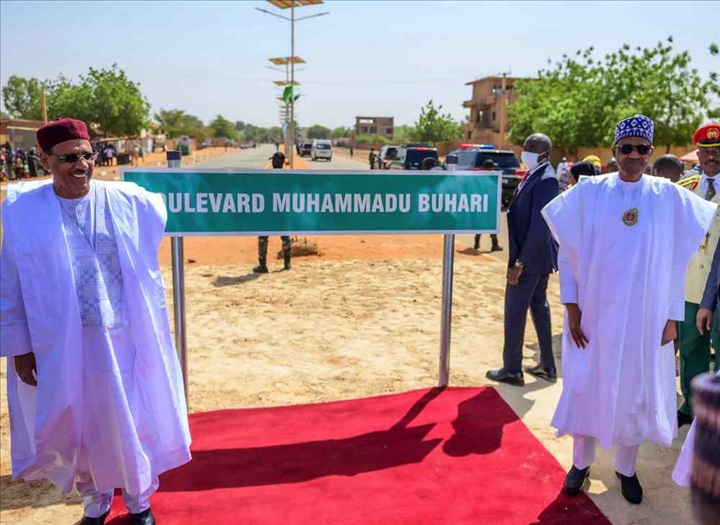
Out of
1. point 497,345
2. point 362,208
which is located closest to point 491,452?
point 362,208

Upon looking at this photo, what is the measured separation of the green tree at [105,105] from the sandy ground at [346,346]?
43.5m

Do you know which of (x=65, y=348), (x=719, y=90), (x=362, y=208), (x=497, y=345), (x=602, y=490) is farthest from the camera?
(x=719, y=90)

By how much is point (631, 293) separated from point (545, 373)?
2.09 m

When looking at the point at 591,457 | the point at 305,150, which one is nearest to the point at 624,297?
the point at 591,457

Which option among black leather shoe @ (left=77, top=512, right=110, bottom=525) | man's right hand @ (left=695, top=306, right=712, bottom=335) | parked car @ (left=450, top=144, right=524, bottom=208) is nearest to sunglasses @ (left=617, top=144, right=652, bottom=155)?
man's right hand @ (left=695, top=306, right=712, bottom=335)

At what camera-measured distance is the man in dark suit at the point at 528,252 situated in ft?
14.8

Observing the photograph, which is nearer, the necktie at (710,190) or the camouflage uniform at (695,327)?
the necktie at (710,190)

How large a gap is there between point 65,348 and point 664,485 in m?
3.18

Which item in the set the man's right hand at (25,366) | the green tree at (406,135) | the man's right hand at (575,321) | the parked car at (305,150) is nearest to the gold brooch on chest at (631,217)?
the man's right hand at (575,321)

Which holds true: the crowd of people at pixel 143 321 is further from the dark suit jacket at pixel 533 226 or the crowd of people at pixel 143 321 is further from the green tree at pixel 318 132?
the green tree at pixel 318 132

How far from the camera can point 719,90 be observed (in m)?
23.5

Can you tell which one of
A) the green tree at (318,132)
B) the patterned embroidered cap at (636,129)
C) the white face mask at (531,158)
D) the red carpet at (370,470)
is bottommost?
the red carpet at (370,470)

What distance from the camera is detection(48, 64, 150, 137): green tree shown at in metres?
48.0

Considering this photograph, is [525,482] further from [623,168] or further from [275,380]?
[275,380]
